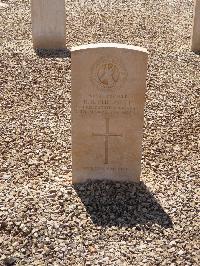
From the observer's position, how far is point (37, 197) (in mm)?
4598

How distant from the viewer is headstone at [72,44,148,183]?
4.35 m

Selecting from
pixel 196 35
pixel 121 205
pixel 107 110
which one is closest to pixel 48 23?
A: pixel 196 35

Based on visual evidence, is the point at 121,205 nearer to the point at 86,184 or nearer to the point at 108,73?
the point at 86,184

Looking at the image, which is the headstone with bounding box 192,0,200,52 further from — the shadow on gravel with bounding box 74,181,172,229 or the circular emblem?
the circular emblem

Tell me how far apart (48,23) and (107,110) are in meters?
5.09

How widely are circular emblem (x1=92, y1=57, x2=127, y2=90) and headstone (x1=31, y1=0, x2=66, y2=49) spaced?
196 inches

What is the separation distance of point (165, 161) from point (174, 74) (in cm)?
307

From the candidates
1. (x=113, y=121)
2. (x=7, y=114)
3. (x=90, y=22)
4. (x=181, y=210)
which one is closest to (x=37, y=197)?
(x=113, y=121)

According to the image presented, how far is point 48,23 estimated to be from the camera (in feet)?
30.1

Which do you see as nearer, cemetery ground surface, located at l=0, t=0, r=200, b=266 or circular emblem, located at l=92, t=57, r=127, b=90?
cemetery ground surface, located at l=0, t=0, r=200, b=266

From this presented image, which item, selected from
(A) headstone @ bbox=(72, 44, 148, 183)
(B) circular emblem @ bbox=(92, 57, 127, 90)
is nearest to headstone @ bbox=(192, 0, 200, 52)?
(A) headstone @ bbox=(72, 44, 148, 183)

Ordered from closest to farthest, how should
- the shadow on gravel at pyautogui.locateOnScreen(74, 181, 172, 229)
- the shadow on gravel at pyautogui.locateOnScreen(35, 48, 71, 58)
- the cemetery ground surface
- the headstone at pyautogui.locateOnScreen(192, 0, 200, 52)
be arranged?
the cemetery ground surface → the shadow on gravel at pyautogui.locateOnScreen(74, 181, 172, 229) → the shadow on gravel at pyautogui.locateOnScreen(35, 48, 71, 58) → the headstone at pyautogui.locateOnScreen(192, 0, 200, 52)

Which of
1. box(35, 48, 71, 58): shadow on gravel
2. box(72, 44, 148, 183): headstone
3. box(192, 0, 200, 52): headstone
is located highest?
box(192, 0, 200, 52): headstone

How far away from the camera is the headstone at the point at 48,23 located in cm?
898
